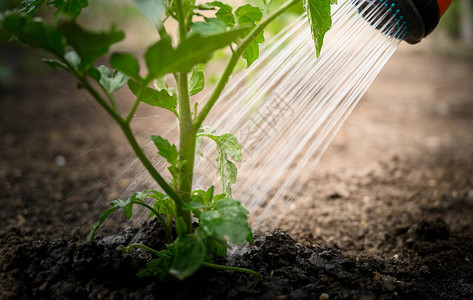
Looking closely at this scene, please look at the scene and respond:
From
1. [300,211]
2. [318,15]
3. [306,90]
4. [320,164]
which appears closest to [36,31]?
[318,15]

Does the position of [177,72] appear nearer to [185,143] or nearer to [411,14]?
[185,143]

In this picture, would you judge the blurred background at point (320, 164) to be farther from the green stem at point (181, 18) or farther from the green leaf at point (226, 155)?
the green leaf at point (226, 155)

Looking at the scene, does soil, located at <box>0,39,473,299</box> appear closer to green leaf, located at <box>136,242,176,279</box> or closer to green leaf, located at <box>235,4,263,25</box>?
green leaf, located at <box>136,242,176,279</box>

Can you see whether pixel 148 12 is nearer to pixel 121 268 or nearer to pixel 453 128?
pixel 121 268

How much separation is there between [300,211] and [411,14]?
31.0 inches

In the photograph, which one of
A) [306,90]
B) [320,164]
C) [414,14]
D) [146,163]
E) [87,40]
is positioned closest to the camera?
[87,40]

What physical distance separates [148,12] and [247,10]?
290 mm

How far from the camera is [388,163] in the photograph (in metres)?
2.03

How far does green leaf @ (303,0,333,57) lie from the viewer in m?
0.84

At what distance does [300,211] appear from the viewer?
151cm

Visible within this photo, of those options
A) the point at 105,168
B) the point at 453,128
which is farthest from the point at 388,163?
the point at 105,168

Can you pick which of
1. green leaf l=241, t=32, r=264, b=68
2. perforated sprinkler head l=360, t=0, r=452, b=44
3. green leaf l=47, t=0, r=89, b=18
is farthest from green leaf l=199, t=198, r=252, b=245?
perforated sprinkler head l=360, t=0, r=452, b=44

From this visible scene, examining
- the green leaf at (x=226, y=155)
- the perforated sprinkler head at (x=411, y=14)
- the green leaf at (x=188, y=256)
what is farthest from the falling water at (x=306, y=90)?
the green leaf at (x=188, y=256)

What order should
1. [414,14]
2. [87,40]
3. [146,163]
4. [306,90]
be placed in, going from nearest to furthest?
[87,40] → [146,163] → [414,14] → [306,90]
